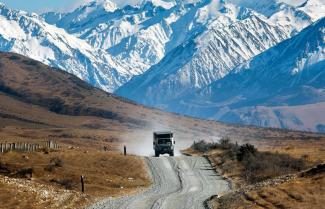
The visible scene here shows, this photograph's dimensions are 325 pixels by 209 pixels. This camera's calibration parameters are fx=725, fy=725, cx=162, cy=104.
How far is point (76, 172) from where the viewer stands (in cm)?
6600

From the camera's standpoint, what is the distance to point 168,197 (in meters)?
54.2

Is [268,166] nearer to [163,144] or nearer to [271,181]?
[271,181]

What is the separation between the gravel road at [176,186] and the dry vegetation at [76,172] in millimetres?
1736

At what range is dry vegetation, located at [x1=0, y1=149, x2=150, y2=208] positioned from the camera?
57.4 meters

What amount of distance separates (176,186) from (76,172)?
964 cm

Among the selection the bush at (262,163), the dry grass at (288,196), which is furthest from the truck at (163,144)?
the dry grass at (288,196)

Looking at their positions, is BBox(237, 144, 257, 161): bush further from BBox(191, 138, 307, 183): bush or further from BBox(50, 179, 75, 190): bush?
BBox(50, 179, 75, 190): bush

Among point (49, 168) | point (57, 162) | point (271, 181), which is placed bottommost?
point (271, 181)

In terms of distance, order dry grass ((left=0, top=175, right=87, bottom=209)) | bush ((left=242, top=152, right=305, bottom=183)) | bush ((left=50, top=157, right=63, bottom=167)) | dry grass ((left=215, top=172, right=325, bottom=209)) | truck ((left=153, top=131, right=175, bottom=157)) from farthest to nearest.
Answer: truck ((left=153, top=131, right=175, bottom=157)), bush ((left=50, top=157, right=63, bottom=167)), bush ((left=242, top=152, right=305, bottom=183)), dry grass ((left=0, top=175, right=87, bottom=209)), dry grass ((left=215, top=172, right=325, bottom=209))

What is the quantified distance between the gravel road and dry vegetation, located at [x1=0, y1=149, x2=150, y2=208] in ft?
5.70

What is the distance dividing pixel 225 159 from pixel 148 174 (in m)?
10.8

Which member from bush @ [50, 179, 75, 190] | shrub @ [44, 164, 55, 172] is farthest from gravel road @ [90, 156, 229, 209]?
shrub @ [44, 164, 55, 172]

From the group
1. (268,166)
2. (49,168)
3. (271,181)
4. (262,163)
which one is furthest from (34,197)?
(262,163)

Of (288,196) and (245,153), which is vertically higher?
(245,153)
